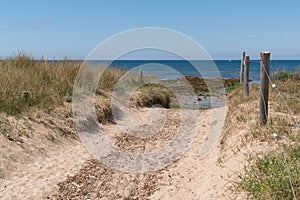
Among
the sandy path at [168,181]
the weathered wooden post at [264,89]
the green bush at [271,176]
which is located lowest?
the sandy path at [168,181]

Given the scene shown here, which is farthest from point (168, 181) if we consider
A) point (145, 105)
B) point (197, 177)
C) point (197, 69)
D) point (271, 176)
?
point (197, 69)

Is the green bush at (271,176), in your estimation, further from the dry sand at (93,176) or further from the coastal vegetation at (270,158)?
the dry sand at (93,176)

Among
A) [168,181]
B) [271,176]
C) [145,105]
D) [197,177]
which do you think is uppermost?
[271,176]

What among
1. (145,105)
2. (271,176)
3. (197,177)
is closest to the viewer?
(271,176)

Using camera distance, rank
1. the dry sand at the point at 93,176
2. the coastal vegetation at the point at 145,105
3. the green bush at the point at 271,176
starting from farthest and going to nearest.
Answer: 1. the dry sand at the point at 93,176
2. the coastal vegetation at the point at 145,105
3. the green bush at the point at 271,176

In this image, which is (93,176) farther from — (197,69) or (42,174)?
(197,69)

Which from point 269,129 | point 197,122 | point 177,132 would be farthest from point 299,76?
point 269,129

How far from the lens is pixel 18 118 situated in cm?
697

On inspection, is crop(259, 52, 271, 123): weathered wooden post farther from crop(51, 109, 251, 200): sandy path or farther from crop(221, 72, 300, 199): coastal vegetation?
crop(51, 109, 251, 200): sandy path

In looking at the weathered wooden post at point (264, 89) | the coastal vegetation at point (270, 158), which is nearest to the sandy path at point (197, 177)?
the coastal vegetation at point (270, 158)

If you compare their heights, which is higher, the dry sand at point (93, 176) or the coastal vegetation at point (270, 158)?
the coastal vegetation at point (270, 158)

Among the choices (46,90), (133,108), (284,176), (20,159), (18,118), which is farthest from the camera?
(133,108)

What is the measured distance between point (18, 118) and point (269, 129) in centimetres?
507

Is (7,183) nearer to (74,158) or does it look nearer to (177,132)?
(74,158)
